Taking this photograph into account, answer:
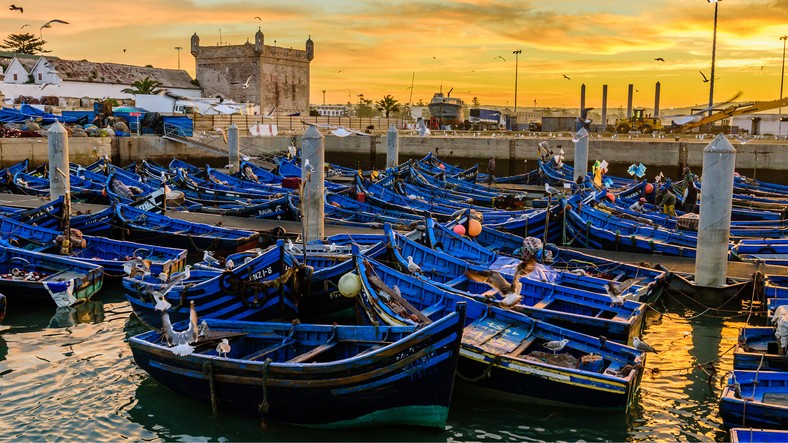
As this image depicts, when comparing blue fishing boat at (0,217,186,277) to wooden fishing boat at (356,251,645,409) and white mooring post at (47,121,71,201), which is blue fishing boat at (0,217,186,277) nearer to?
white mooring post at (47,121,71,201)

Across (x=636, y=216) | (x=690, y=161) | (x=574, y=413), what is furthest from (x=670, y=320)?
(x=690, y=161)

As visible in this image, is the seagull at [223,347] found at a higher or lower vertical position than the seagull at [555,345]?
higher

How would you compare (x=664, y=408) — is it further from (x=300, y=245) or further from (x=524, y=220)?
(x=524, y=220)

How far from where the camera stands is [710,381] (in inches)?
508

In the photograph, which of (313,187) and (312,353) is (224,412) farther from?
(313,187)

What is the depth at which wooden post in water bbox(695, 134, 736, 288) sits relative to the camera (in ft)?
54.7

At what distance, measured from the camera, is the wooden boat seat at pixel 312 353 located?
11242mm

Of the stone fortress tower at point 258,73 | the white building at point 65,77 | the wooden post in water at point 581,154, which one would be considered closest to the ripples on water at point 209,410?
the wooden post in water at point 581,154

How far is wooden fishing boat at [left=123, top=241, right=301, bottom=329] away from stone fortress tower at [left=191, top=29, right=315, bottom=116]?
69686 millimetres

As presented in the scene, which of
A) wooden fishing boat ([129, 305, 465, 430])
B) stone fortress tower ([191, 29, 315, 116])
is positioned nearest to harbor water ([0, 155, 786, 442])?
wooden fishing boat ([129, 305, 465, 430])

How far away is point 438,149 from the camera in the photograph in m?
52.1

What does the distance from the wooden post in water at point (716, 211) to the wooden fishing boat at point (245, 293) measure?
9.56 m

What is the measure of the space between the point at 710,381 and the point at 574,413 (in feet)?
10.1

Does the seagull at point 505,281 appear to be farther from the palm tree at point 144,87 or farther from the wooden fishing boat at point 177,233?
the palm tree at point 144,87
